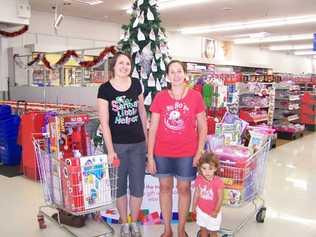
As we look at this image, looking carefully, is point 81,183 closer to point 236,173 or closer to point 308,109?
point 236,173

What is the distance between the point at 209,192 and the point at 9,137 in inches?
169

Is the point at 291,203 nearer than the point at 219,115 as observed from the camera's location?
Yes

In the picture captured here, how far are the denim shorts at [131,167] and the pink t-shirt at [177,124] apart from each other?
18cm

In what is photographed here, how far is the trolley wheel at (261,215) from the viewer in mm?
3732

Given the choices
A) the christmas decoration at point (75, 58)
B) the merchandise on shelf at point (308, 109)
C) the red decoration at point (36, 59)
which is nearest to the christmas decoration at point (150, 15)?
the christmas decoration at point (75, 58)

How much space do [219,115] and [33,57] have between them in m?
4.95

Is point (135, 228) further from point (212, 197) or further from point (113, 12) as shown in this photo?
point (113, 12)

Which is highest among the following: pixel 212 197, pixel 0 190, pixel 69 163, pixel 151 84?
pixel 151 84

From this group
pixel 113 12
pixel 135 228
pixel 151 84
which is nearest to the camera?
pixel 135 228

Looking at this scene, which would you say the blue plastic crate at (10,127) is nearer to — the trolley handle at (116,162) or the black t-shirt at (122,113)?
the black t-shirt at (122,113)

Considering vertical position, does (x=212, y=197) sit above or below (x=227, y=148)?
below

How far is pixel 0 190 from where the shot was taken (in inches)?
190

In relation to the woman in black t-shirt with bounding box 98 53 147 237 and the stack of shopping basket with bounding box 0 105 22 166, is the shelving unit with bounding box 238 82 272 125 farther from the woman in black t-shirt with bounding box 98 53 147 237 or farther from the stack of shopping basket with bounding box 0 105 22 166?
the woman in black t-shirt with bounding box 98 53 147 237

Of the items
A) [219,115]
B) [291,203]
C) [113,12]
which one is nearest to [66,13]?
[113,12]
